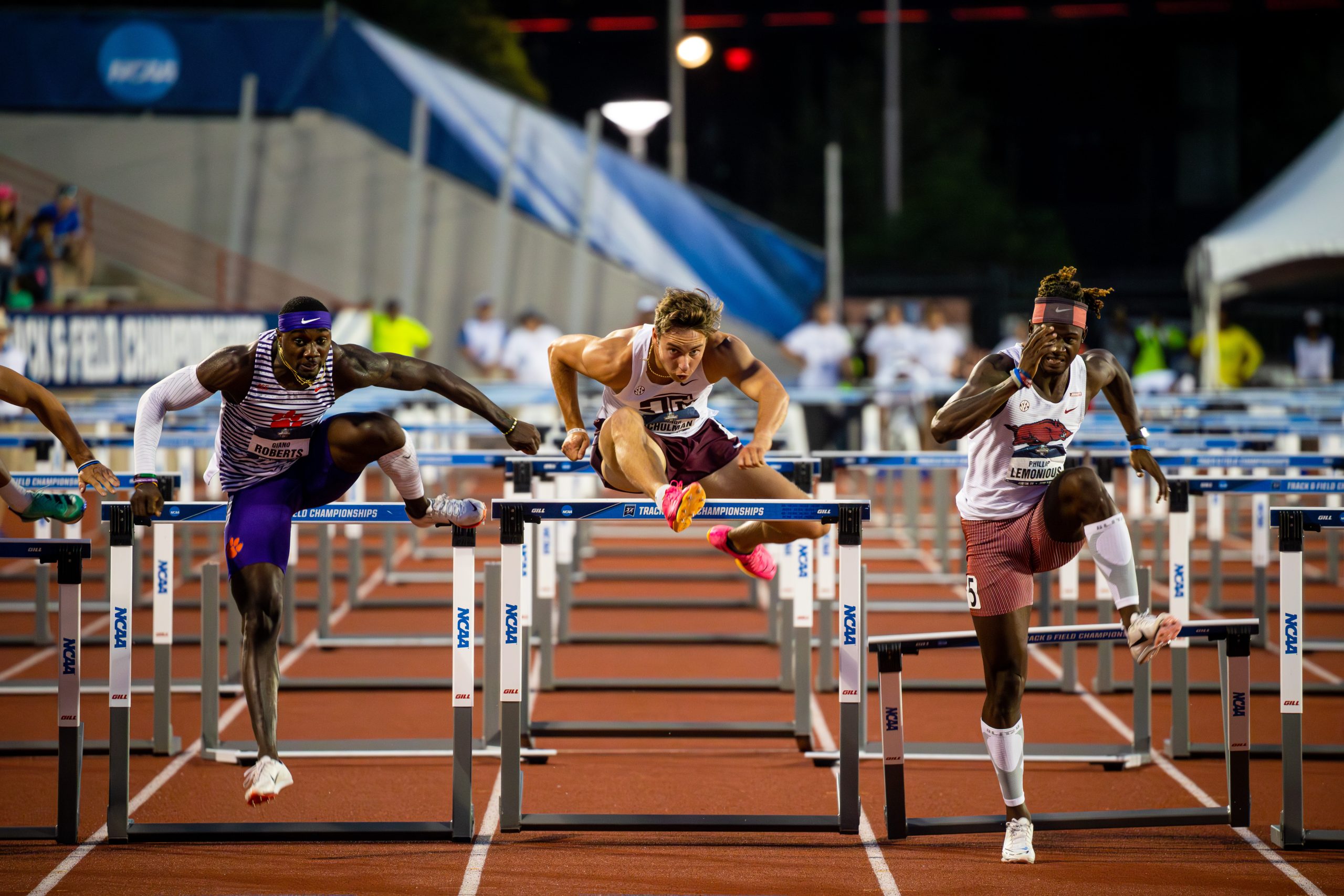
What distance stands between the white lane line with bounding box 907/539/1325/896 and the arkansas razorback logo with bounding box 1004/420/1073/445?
4.12 ft

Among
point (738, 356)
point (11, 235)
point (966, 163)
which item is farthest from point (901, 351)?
point (966, 163)

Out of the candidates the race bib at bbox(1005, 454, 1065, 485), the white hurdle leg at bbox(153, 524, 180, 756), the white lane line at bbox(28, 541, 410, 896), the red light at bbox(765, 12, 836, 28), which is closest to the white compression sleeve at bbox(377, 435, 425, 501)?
the white hurdle leg at bbox(153, 524, 180, 756)

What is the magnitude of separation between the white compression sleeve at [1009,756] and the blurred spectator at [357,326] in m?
13.5

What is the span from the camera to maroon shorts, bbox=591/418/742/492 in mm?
6793

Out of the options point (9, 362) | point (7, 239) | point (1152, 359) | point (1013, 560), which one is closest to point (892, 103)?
point (1152, 359)

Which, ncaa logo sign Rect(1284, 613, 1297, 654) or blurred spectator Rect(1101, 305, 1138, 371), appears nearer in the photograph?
ncaa logo sign Rect(1284, 613, 1297, 654)

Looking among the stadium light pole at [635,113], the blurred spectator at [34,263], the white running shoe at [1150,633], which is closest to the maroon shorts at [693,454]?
the white running shoe at [1150,633]

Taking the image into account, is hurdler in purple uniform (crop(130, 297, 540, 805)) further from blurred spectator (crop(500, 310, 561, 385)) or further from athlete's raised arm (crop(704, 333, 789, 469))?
blurred spectator (crop(500, 310, 561, 385))

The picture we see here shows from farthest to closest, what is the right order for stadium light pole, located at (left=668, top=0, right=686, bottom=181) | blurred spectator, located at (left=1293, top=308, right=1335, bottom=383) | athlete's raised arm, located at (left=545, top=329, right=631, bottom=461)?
stadium light pole, located at (left=668, top=0, right=686, bottom=181) < blurred spectator, located at (left=1293, top=308, right=1335, bottom=383) < athlete's raised arm, located at (left=545, top=329, right=631, bottom=461)

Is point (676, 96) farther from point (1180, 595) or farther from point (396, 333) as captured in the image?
point (1180, 595)

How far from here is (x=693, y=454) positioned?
6812mm

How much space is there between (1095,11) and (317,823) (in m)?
39.5

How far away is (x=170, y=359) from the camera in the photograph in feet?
59.3

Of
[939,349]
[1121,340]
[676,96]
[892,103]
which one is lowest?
[939,349]
